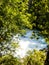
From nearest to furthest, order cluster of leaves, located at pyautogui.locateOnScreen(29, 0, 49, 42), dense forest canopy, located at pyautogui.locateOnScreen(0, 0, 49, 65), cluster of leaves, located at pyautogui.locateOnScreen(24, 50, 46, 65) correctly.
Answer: cluster of leaves, located at pyautogui.locateOnScreen(29, 0, 49, 42) < dense forest canopy, located at pyautogui.locateOnScreen(0, 0, 49, 65) < cluster of leaves, located at pyautogui.locateOnScreen(24, 50, 46, 65)

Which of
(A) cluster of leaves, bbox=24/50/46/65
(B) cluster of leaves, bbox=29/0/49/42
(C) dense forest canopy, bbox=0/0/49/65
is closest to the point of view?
(B) cluster of leaves, bbox=29/0/49/42

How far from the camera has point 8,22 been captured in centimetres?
2264

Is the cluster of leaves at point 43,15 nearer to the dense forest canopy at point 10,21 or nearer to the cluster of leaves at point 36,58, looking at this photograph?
the dense forest canopy at point 10,21

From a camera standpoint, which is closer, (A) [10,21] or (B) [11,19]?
(B) [11,19]

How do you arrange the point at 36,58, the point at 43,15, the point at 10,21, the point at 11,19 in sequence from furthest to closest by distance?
the point at 36,58 < the point at 10,21 < the point at 11,19 < the point at 43,15

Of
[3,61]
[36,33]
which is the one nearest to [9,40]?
[3,61]

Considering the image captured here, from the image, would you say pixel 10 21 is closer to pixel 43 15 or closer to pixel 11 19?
pixel 11 19

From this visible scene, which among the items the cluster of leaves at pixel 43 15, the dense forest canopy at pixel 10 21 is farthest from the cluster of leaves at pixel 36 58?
the cluster of leaves at pixel 43 15

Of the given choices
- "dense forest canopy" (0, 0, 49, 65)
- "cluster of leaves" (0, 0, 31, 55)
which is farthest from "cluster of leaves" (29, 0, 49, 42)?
"cluster of leaves" (0, 0, 31, 55)

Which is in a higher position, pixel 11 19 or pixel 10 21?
pixel 11 19

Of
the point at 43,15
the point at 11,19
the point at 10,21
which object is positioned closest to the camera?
the point at 43,15

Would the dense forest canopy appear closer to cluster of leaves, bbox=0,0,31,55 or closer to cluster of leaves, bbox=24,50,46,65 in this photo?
cluster of leaves, bbox=0,0,31,55

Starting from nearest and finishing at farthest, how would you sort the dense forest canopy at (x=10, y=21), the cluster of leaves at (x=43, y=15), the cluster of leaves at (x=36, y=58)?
the cluster of leaves at (x=43, y=15) < the dense forest canopy at (x=10, y=21) < the cluster of leaves at (x=36, y=58)

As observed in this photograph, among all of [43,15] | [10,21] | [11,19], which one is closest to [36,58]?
[10,21]
